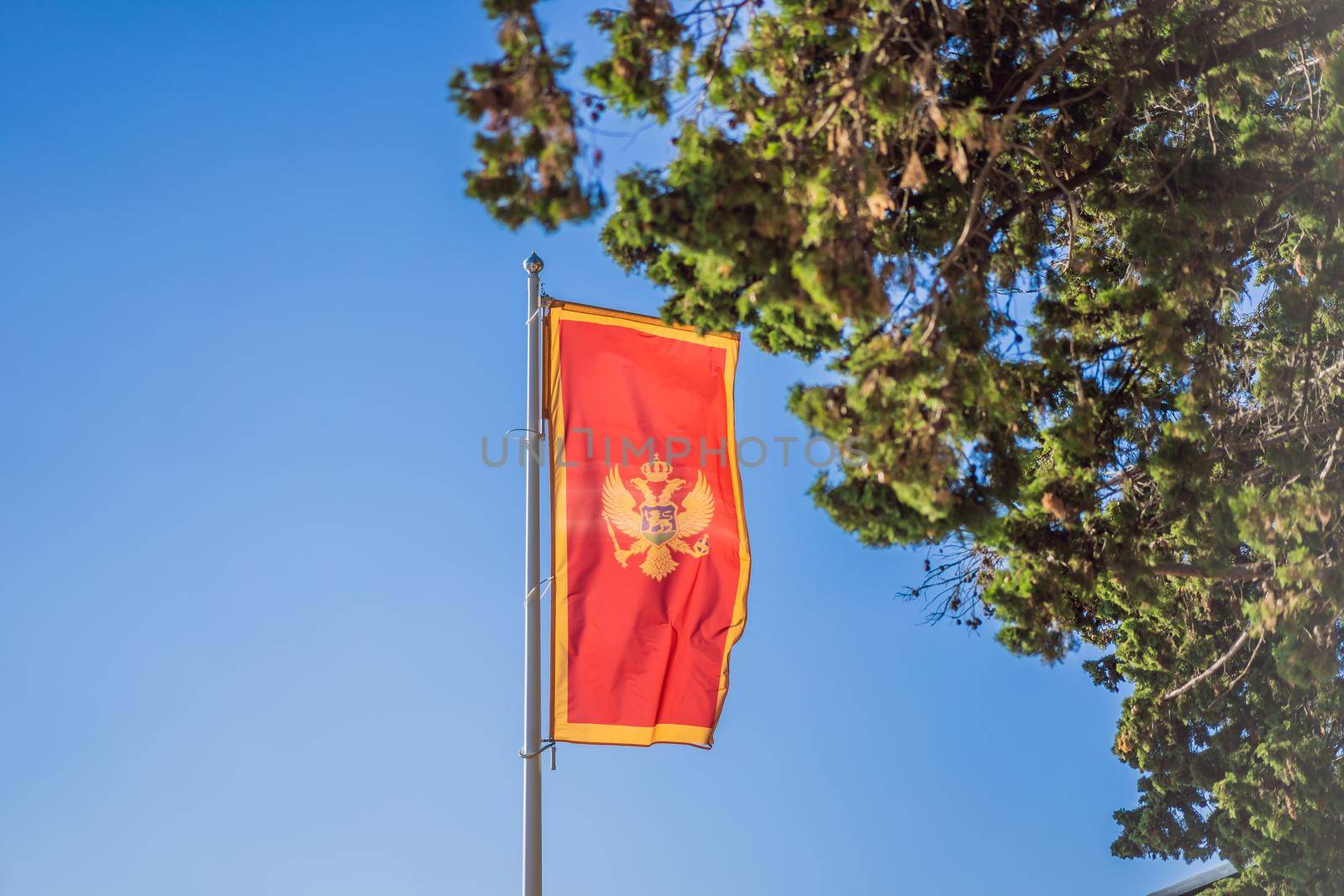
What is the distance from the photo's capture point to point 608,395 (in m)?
11.5

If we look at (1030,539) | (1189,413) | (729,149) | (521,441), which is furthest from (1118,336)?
(521,441)

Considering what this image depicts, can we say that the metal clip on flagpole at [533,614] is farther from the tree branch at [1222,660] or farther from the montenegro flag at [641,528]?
the tree branch at [1222,660]

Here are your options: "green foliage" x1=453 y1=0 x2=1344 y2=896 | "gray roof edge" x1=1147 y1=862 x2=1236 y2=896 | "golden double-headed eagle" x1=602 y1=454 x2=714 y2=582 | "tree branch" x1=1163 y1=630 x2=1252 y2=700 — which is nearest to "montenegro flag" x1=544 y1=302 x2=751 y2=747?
"golden double-headed eagle" x1=602 y1=454 x2=714 y2=582

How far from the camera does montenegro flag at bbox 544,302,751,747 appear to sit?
10.7m

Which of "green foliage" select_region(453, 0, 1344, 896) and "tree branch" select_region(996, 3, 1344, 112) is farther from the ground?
"tree branch" select_region(996, 3, 1344, 112)

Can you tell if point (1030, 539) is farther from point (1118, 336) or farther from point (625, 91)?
point (625, 91)

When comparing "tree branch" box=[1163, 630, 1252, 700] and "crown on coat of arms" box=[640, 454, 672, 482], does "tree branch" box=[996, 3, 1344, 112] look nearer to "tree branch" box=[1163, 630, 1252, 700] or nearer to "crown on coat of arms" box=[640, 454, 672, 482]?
"crown on coat of arms" box=[640, 454, 672, 482]

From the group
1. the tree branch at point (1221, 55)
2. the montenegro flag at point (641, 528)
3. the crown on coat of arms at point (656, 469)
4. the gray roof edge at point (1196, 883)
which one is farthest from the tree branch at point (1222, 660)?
the gray roof edge at point (1196, 883)

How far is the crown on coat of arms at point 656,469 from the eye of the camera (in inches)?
447

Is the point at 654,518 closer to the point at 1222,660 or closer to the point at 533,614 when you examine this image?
the point at 533,614

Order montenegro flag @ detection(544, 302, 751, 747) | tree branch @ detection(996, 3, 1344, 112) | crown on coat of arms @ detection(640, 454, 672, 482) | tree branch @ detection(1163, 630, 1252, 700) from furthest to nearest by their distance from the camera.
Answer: crown on coat of arms @ detection(640, 454, 672, 482) → montenegro flag @ detection(544, 302, 751, 747) → tree branch @ detection(1163, 630, 1252, 700) → tree branch @ detection(996, 3, 1344, 112)

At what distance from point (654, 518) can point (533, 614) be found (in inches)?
53.0

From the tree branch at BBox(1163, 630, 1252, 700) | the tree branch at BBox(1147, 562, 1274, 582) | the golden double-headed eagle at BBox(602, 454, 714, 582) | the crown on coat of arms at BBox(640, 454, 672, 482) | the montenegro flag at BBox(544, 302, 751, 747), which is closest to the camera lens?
the tree branch at BBox(1147, 562, 1274, 582)

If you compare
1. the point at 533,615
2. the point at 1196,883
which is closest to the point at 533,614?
the point at 533,615
